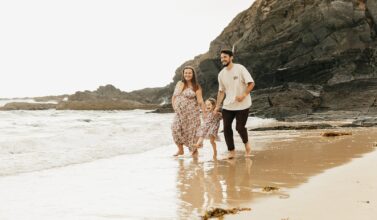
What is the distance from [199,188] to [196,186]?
5.7 inches

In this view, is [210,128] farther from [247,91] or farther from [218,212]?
[218,212]

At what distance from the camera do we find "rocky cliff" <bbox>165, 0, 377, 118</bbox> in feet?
78.5

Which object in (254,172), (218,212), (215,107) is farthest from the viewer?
(215,107)

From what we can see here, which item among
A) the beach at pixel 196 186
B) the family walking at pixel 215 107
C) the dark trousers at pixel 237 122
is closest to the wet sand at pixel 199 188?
the beach at pixel 196 186

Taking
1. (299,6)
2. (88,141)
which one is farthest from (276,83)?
(88,141)

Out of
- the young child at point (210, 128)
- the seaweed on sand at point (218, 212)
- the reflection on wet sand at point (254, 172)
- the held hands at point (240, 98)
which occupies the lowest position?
the reflection on wet sand at point (254, 172)

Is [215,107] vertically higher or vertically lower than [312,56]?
lower

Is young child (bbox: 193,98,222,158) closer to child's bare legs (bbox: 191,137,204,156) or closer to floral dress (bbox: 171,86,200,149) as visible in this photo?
child's bare legs (bbox: 191,137,204,156)

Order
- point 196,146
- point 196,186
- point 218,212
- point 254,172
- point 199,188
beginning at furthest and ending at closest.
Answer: point 196,146 < point 254,172 < point 196,186 < point 199,188 < point 218,212

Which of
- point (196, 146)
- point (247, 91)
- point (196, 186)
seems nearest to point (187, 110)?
point (196, 146)

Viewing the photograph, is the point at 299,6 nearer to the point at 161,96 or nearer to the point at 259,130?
the point at 259,130

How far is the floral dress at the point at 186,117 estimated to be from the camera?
8.61 metres

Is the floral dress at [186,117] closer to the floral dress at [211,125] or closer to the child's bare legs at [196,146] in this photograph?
the child's bare legs at [196,146]

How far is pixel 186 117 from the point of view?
28.5 ft
